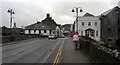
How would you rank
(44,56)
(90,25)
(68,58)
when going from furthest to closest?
(90,25), (44,56), (68,58)

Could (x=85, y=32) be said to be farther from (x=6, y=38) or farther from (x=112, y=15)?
(x=6, y=38)

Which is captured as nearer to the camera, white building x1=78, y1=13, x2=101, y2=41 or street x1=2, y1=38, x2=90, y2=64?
street x1=2, y1=38, x2=90, y2=64

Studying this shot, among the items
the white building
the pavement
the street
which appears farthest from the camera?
the white building

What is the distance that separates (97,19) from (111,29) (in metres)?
5.43

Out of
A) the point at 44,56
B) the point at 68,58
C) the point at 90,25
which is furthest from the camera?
the point at 90,25

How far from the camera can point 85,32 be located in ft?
134

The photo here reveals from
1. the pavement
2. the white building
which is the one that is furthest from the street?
the white building

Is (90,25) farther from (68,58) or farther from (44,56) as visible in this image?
(68,58)

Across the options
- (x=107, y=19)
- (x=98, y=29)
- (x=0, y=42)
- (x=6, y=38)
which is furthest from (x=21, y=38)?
(x=107, y=19)

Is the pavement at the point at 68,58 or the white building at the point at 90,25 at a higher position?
the white building at the point at 90,25

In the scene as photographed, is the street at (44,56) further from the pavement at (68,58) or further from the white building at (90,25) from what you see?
the white building at (90,25)

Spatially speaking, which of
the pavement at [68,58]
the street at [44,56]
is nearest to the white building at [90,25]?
the street at [44,56]

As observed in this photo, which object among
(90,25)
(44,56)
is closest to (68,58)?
(44,56)

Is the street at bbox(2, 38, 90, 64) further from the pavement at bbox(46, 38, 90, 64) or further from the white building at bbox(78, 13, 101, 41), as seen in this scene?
the white building at bbox(78, 13, 101, 41)
